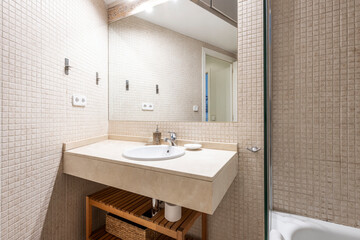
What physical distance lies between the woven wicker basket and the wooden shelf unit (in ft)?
0.25

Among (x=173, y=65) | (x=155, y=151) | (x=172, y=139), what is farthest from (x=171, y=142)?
(x=173, y=65)

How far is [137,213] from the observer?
1.16 metres

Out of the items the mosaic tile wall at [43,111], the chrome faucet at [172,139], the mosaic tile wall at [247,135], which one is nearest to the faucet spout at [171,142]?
the chrome faucet at [172,139]

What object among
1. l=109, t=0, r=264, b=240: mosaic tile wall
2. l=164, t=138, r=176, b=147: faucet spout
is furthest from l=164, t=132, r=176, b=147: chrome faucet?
l=109, t=0, r=264, b=240: mosaic tile wall

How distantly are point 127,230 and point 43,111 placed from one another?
0.98 metres

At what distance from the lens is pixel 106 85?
5.74ft

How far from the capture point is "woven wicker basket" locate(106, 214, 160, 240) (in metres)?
1.16

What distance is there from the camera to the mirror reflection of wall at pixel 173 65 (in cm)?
131

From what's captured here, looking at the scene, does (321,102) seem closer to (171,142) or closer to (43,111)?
(171,142)

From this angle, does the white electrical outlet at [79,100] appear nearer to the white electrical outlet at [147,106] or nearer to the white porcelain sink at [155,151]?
the white electrical outlet at [147,106]

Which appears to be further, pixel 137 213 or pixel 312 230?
pixel 137 213

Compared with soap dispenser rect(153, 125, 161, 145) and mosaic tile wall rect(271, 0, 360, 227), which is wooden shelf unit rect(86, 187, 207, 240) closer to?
soap dispenser rect(153, 125, 161, 145)

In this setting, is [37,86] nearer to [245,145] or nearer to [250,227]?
[245,145]

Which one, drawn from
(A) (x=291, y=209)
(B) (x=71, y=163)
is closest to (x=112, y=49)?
(B) (x=71, y=163)
